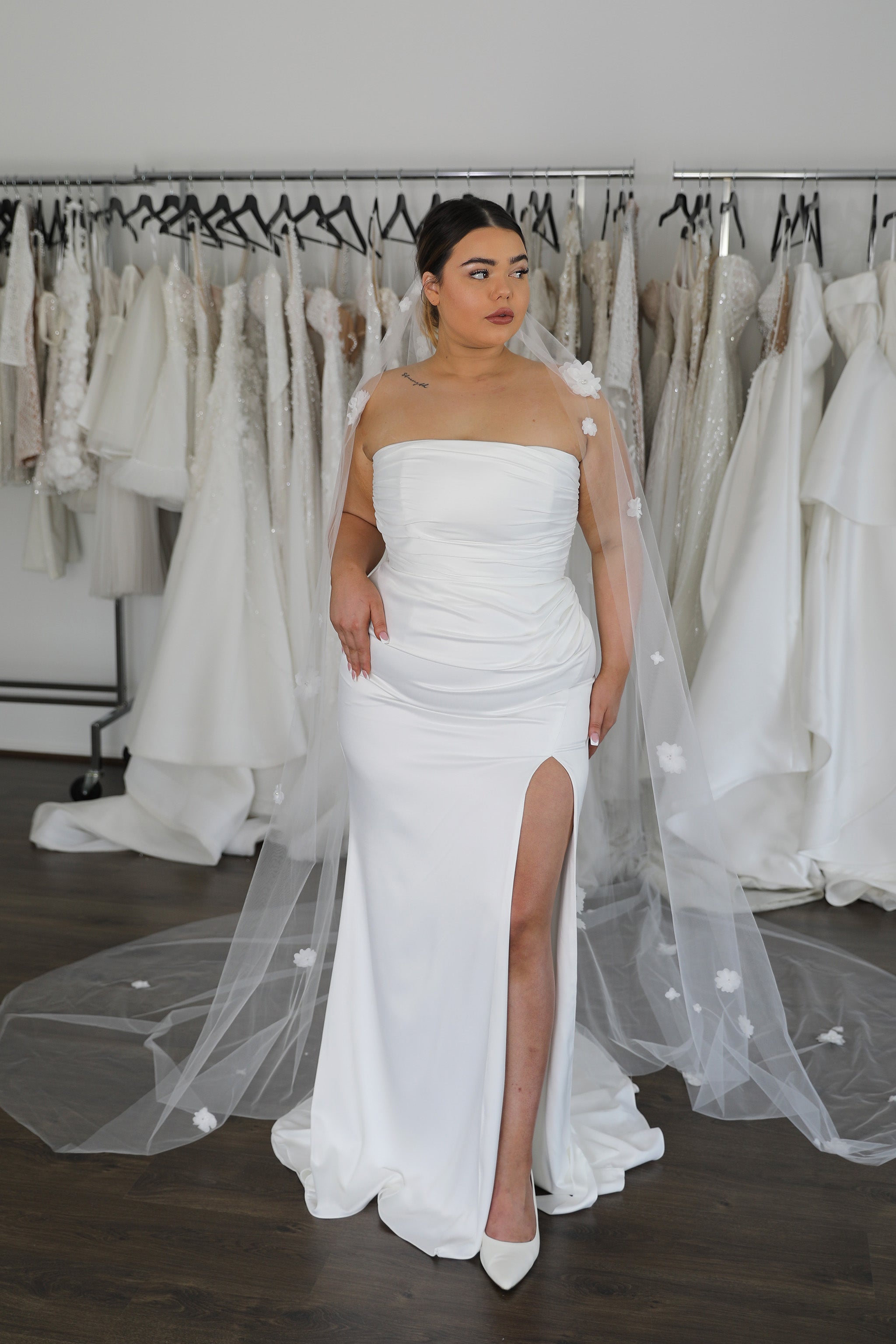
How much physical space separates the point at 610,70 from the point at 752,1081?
3.23 metres

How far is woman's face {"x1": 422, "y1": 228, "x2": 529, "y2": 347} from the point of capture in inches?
71.4

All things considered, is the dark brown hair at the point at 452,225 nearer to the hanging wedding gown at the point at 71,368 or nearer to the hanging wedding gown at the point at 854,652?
→ the hanging wedding gown at the point at 854,652

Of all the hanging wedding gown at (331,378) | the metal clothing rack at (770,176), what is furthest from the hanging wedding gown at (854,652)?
the hanging wedding gown at (331,378)

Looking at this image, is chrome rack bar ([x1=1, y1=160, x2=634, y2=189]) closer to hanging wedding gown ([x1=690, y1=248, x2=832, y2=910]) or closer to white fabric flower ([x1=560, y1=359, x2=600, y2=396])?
hanging wedding gown ([x1=690, y1=248, x2=832, y2=910])

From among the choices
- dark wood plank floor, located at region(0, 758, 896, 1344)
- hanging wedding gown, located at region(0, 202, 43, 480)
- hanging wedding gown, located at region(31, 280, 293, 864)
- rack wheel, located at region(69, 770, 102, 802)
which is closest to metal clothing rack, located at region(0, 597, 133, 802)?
rack wheel, located at region(69, 770, 102, 802)

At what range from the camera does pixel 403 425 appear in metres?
1.93

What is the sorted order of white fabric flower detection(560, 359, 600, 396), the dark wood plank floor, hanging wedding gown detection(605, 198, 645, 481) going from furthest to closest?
hanging wedding gown detection(605, 198, 645, 481)
white fabric flower detection(560, 359, 600, 396)
the dark wood plank floor

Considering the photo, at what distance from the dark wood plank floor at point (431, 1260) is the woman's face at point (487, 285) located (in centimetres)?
149

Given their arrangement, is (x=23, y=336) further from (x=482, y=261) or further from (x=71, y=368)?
(x=482, y=261)

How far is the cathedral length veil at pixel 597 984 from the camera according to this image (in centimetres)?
206

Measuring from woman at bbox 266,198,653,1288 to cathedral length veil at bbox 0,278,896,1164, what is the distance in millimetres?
134

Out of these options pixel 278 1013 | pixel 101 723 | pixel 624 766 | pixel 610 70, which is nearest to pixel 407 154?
pixel 610 70

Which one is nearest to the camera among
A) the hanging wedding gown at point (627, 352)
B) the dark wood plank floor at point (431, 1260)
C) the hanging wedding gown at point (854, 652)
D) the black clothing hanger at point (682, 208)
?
the dark wood plank floor at point (431, 1260)

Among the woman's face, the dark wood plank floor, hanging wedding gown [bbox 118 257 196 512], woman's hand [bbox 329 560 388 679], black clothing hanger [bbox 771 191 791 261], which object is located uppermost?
black clothing hanger [bbox 771 191 791 261]
